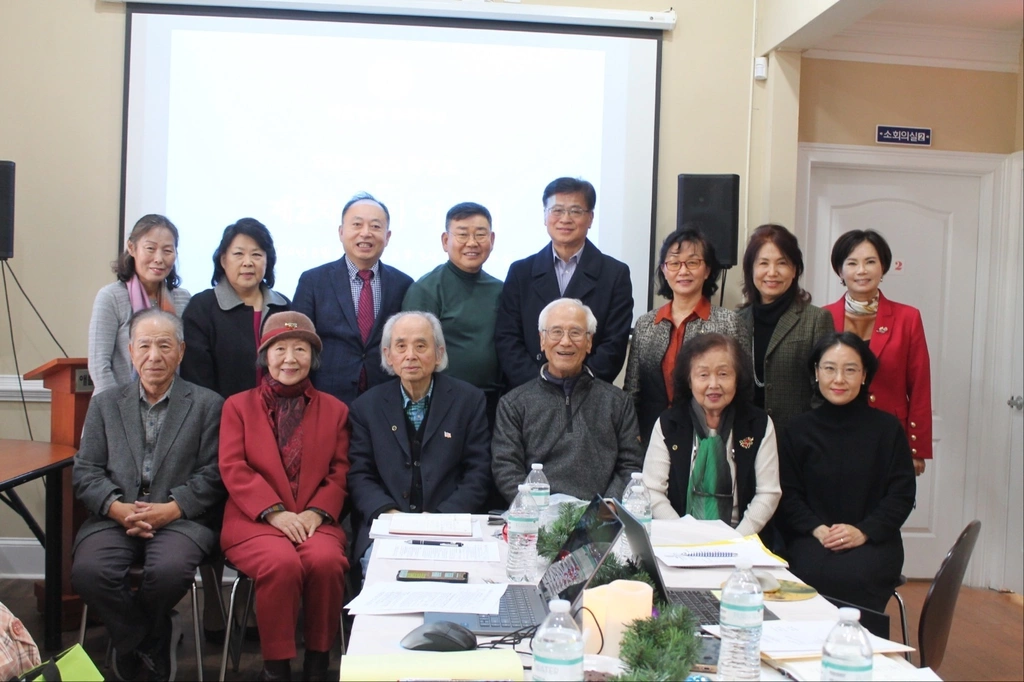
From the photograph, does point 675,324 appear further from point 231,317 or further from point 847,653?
point 847,653

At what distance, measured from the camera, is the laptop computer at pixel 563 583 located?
161 centimetres

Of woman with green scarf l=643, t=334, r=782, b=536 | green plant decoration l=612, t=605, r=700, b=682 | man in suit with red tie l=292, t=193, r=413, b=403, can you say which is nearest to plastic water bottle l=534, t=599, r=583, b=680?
green plant decoration l=612, t=605, r=700, b=682

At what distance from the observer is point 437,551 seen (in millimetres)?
2150

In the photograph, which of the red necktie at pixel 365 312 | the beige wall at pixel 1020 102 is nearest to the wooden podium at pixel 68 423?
the red necktie at pixel 365 312

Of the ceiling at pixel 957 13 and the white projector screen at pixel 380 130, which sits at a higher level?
the ceiling at pixel 957 13

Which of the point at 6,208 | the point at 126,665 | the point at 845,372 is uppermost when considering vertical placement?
the point at 6,208

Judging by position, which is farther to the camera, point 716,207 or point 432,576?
point 716,207

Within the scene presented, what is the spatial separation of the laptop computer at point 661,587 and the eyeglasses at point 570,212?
197 centimetres

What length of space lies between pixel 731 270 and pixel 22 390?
3642mm

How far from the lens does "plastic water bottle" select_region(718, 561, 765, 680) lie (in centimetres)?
140

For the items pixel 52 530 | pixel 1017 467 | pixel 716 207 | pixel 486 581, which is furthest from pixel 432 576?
pixel 1017 467

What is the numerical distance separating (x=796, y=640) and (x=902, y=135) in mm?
3832

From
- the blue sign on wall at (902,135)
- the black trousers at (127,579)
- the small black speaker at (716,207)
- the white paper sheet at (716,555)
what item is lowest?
the black trousers at (127,579)

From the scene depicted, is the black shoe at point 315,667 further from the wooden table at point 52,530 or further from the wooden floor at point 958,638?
the wooden table at point 52,530
